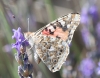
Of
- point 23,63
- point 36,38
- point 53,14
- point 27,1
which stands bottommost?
point 23,63

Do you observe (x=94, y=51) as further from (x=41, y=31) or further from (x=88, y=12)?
(x=41, y=31)

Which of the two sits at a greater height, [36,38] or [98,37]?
[98,37]

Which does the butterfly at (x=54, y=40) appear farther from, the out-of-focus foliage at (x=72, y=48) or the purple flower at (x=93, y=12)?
the purple flower at (x=93, y=12)

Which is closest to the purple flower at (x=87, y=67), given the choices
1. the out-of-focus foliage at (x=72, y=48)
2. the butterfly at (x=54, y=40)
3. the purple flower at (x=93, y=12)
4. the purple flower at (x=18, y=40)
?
the out-of-focus foliage at (x=72, y=48)

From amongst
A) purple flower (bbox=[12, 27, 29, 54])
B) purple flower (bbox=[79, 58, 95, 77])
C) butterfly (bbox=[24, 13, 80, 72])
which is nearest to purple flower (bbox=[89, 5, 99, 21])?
purple flower (bbox=[79, 58, 95, 77])

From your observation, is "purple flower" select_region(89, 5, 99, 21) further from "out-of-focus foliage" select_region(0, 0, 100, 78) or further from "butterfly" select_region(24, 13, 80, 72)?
"butterfly" select_region(24, 13, 80, 72)

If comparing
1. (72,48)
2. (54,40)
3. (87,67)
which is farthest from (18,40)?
(72,48)

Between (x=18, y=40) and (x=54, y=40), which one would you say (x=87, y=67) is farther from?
(x=18, y=40)

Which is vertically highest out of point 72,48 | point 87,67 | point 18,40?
point 72,48

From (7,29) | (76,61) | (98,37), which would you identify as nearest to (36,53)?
(7,29)

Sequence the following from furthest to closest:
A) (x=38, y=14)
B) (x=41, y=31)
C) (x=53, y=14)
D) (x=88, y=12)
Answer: (x=38, y=14) → (x=53, y=14) → (x=88, y=12) → (x=41, y=31)
